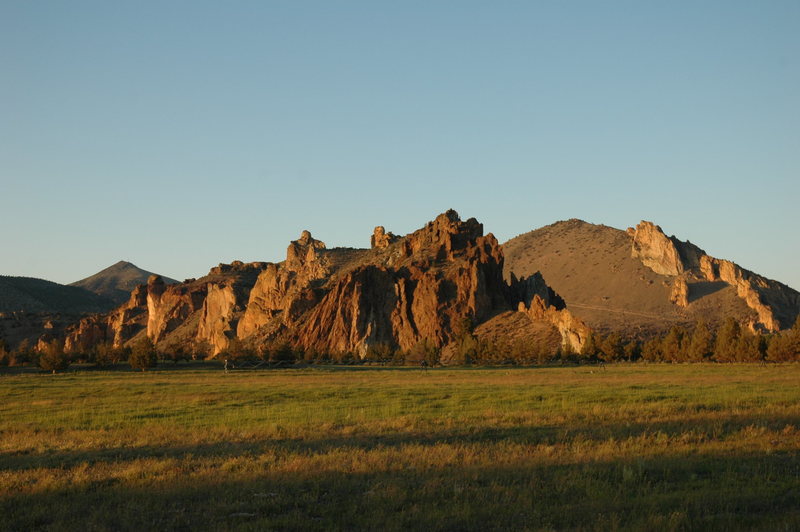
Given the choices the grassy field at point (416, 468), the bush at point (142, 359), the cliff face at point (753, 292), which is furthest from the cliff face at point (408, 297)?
the grassy field at point (416, 468)

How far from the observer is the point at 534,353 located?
320 ft

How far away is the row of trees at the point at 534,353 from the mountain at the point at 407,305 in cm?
684

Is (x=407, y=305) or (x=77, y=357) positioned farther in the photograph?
(x=407, y=305)

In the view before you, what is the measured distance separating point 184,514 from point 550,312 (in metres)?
111

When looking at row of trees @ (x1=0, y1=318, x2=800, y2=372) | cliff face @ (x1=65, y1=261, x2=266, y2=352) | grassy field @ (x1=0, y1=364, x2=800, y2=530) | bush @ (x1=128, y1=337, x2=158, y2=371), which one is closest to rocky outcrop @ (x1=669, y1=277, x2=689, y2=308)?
row of trees @ (x1=0, y1=318, x2=800, y2=372)

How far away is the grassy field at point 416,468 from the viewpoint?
11117mm

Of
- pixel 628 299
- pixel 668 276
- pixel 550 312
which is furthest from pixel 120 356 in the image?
pixel 668 276

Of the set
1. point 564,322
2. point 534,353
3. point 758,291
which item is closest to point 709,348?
point 534,353

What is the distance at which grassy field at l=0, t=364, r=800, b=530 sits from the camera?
1112 cm

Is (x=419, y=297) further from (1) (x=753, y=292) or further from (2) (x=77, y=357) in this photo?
(1) (x=753, y=292)

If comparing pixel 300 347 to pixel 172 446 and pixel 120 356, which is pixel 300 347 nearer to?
pixel 120 356

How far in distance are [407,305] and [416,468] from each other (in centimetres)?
12621

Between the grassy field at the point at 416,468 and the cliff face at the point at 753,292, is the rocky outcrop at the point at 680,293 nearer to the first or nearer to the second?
the cliff face at the point at 753,292

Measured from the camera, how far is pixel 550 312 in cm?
11844
